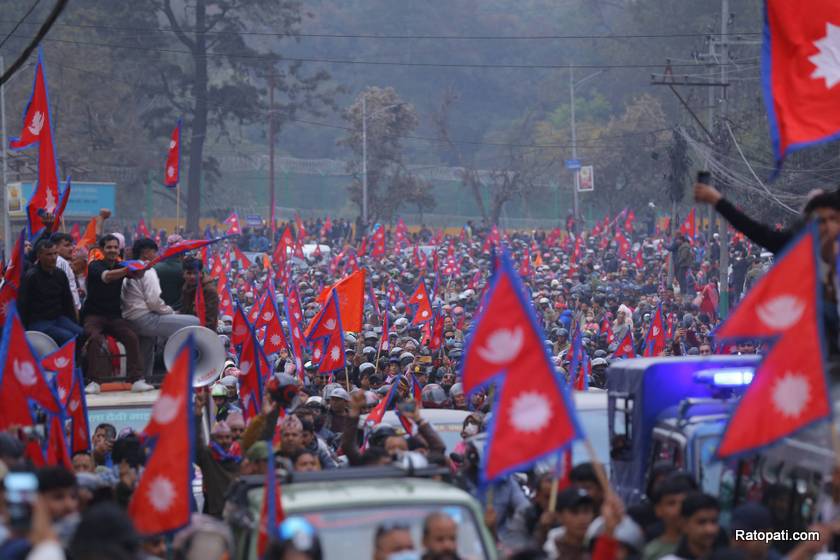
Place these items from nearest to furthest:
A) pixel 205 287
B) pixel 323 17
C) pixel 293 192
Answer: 1. pixel 205 287
2. pixel 293 192
3. pixel 323 17

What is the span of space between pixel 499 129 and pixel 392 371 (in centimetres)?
7405

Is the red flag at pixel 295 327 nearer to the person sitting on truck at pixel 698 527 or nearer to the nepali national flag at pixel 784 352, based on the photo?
the person sitting on truck at pixel 698 527

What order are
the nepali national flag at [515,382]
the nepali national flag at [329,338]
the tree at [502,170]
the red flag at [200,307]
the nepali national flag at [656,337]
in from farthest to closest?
the tree at [502,170], the nepali national flag at [656,337], the nepali national flag at [329,338], the red flag at [200,307], the nepali national flag at [515,382]

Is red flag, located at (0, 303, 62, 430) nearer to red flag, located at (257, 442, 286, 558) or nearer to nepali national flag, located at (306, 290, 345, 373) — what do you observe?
red flag, located at (257, 442, 286, 558)

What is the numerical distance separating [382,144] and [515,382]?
6416 centimetres

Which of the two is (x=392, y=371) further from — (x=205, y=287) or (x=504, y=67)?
(x=504, y=67)

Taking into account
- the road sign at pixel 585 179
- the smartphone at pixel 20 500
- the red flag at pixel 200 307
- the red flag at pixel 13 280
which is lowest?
the smartphone at pixel 20 500

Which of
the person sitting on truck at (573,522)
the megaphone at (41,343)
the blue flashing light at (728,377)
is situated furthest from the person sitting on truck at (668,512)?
the megaphone at (41,343)

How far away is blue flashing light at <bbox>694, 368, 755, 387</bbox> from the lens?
26.1 feet

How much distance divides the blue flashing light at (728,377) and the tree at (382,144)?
2396 inches

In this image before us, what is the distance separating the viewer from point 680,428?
7.68 meters

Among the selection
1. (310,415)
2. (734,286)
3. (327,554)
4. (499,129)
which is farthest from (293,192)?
(327,554)

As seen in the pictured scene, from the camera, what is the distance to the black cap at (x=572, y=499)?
6453 mm

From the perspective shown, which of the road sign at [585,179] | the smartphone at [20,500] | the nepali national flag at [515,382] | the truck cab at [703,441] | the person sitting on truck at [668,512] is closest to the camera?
the smartphone at [20,500]
